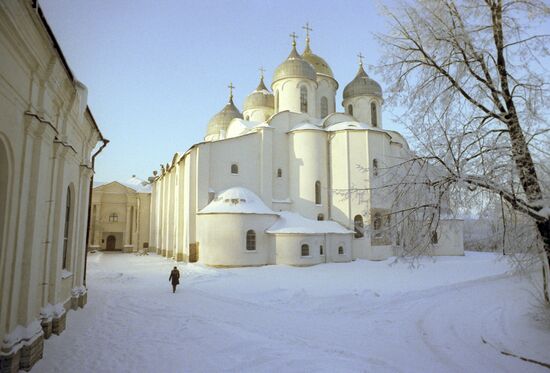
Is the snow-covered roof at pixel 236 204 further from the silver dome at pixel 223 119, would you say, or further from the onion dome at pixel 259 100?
the silver dome at pixel 223 119

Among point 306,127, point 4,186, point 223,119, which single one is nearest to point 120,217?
point 223,119

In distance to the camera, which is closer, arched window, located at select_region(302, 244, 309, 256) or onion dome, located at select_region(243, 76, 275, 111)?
arched window, located at select_region(302, 244, 309, 256)

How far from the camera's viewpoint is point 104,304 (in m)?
12.8

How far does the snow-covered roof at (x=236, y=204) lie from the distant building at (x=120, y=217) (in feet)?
76.8

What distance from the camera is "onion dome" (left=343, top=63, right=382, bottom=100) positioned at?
35250 mm

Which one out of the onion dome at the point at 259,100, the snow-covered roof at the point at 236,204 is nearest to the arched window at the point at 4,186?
the snow-covered roof at the point at 236,204

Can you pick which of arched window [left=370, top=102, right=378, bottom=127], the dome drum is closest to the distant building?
the dome drum

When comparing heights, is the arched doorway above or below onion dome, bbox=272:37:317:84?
below

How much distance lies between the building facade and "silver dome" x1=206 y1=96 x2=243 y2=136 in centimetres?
3282

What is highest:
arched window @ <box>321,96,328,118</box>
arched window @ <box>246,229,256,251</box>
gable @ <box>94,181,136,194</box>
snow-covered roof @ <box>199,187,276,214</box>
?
arched window @ <box>321,96,328,118</box>

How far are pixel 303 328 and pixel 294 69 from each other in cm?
2712

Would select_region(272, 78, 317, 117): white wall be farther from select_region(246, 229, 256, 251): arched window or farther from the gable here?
the gable

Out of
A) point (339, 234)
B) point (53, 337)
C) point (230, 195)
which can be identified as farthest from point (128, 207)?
point (53, 337)

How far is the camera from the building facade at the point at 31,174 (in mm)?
5875
